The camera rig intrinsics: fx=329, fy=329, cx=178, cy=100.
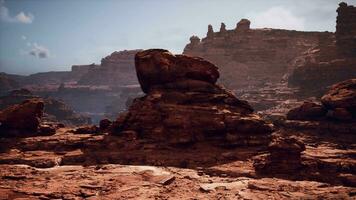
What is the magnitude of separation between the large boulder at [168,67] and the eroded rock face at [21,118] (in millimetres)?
10324

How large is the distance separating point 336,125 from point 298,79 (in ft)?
208

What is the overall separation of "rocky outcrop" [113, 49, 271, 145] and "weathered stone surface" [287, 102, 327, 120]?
14.1m

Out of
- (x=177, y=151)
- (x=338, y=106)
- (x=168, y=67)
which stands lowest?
(x=177, y=151)

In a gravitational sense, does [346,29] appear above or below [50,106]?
above

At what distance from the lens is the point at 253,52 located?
13450 cm

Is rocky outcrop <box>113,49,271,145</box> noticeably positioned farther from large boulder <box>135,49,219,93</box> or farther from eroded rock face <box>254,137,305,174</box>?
eroded rock face <box>254,137,305,174</box>

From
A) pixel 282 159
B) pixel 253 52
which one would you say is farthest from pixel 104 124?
pixel 253 52

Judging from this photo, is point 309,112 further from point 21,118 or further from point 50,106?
point 50,106

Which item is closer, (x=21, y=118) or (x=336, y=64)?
(x=21, y=118)

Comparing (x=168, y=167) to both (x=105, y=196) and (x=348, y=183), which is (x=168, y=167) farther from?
(x=348, y=183)

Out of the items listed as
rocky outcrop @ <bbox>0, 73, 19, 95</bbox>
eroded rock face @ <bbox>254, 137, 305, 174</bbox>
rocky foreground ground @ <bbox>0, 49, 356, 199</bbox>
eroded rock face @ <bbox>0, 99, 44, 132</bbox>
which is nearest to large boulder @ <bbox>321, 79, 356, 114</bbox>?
rocky foreground ground @ <bbox>0, 49, 356, 199</bbox>

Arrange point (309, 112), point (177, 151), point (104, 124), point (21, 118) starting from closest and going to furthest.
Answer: point (177, 151), point (21, 118), point (104, 124), point (309, 112)

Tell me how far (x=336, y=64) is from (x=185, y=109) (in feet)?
227

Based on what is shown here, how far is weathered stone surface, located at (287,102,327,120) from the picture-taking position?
132 ft
